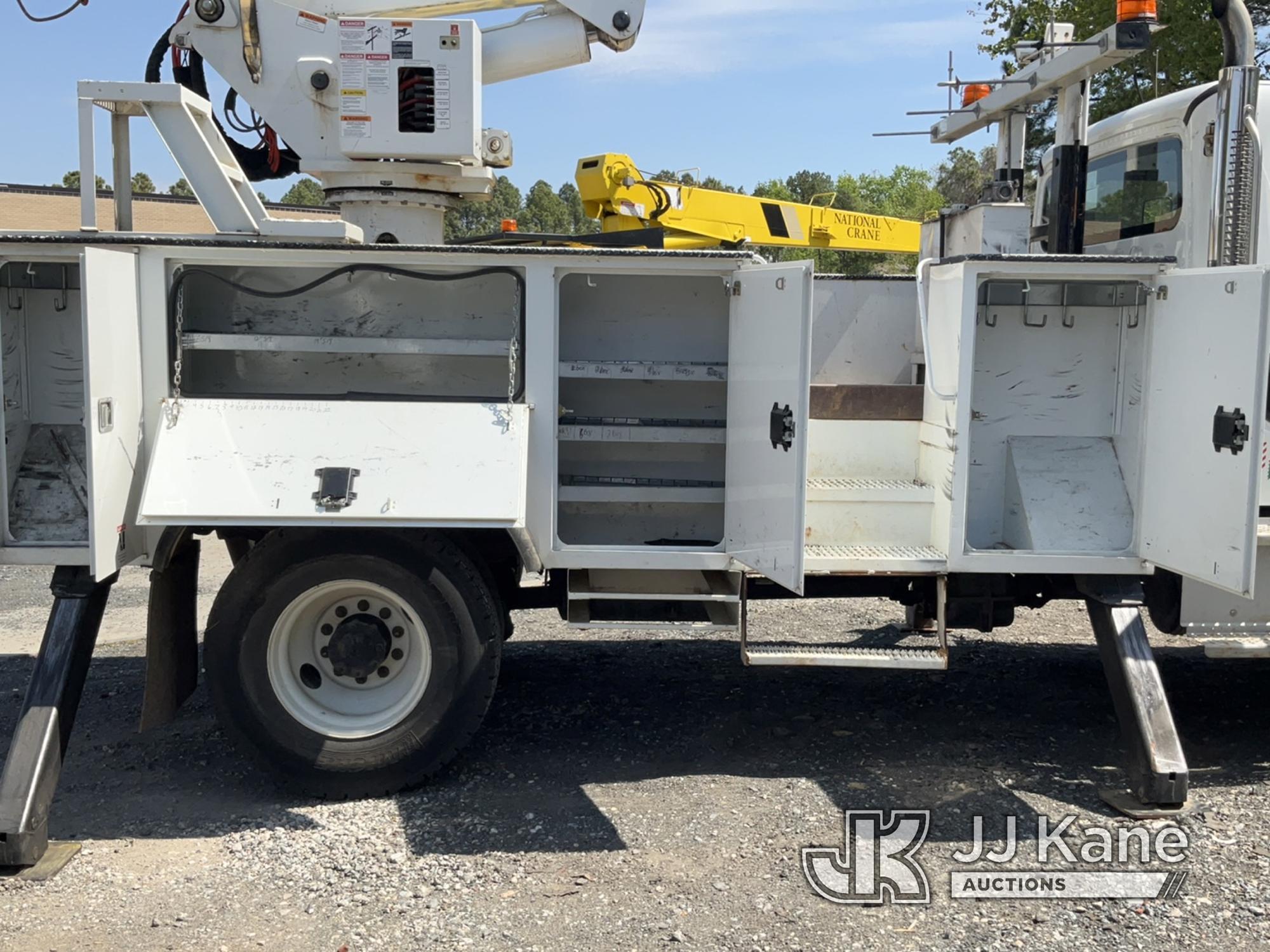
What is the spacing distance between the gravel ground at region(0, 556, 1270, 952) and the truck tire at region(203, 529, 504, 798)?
16 centimetres

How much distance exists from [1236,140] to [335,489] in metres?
3.72

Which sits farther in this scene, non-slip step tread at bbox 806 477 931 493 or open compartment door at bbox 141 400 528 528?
non-slip step tread at bbox 806 477 931 493

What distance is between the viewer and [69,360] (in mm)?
4703

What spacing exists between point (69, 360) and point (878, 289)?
364 cm

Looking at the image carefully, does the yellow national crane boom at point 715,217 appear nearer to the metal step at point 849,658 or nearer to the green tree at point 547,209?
the metal step at point 849,658

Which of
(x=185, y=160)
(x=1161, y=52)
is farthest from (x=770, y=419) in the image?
(x=1161, y=52)

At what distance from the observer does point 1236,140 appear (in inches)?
174

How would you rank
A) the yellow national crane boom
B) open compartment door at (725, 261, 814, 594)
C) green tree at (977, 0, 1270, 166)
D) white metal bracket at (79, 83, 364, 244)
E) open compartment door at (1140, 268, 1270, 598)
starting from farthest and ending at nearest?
green tree at (977, 0, 1270, 166) → the yellow national crane boom → white metal bracket at (79, 83, 364, 244) → open compartment door at (725, 261, 814, 594) → open compartment door at (1140, 268, 1270, 598)

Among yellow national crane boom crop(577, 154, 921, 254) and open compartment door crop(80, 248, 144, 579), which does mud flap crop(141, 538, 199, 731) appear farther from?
yellow national crane boom crop(577, 154, 921, 254)

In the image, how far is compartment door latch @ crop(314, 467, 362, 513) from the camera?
409 centimetres

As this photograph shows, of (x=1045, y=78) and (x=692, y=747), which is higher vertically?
(x=1045, y=78)

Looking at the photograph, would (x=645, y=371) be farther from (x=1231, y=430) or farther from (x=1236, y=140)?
(x=1236, y=140)

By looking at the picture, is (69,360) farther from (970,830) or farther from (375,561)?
(970,830)

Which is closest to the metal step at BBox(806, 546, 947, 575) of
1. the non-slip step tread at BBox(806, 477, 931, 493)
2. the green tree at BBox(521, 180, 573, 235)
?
the non-slip step tread at BBox(806, 477, 931, 493)
